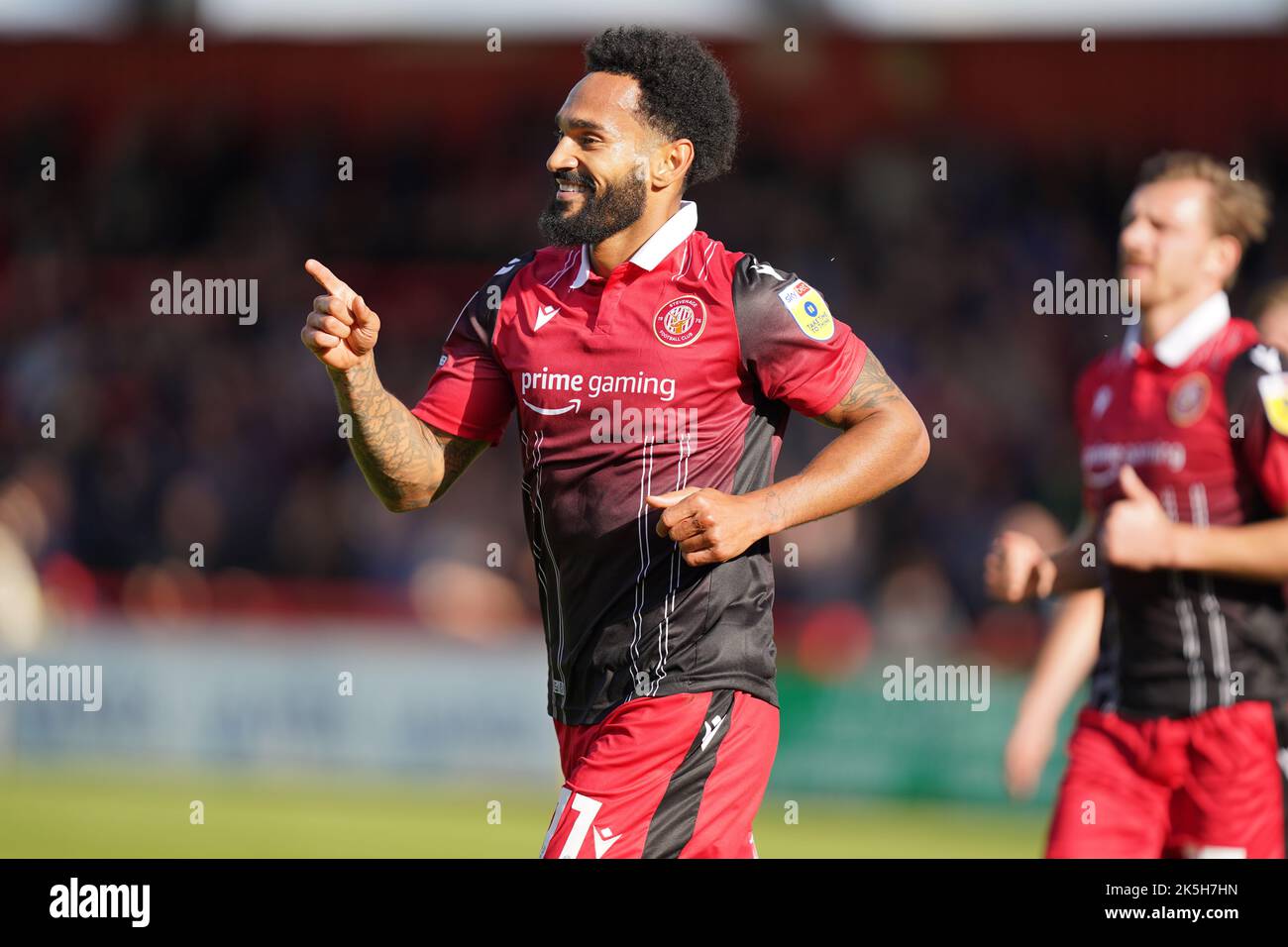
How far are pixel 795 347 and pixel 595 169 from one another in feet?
2.42

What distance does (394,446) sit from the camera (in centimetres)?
479

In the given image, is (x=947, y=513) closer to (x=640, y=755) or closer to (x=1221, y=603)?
(x=1221, y=603)

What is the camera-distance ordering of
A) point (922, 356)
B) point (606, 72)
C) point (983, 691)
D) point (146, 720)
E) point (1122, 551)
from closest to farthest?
point (606, 72)
point (1122, 551)
point (983, 691)
point (146, 720)
point (922, 356)

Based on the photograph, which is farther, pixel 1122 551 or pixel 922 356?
pixel 922 356

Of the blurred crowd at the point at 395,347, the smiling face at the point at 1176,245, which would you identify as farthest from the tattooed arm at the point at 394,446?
the blurred crowd at the point at 395,347

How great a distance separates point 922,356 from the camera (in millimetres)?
14602

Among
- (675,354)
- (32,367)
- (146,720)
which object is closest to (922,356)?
(146,720)

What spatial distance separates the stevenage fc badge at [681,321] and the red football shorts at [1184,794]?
2084 mm

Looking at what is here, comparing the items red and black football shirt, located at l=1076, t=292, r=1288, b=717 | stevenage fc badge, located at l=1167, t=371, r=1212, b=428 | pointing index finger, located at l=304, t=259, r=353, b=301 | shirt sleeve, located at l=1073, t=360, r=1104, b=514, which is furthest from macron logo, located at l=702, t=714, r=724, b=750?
stevenage fc badge, located at l=1167, t=371, r=1212, b=428

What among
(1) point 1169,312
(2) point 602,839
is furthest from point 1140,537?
(2) point 602,839

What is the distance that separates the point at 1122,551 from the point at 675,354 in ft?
5.48

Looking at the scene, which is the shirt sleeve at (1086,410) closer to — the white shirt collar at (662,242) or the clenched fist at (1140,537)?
the clenched fist at (1140,537)

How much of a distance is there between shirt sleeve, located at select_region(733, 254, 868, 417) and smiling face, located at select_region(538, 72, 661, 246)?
1.33 ft

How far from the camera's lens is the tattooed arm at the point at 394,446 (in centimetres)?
467
